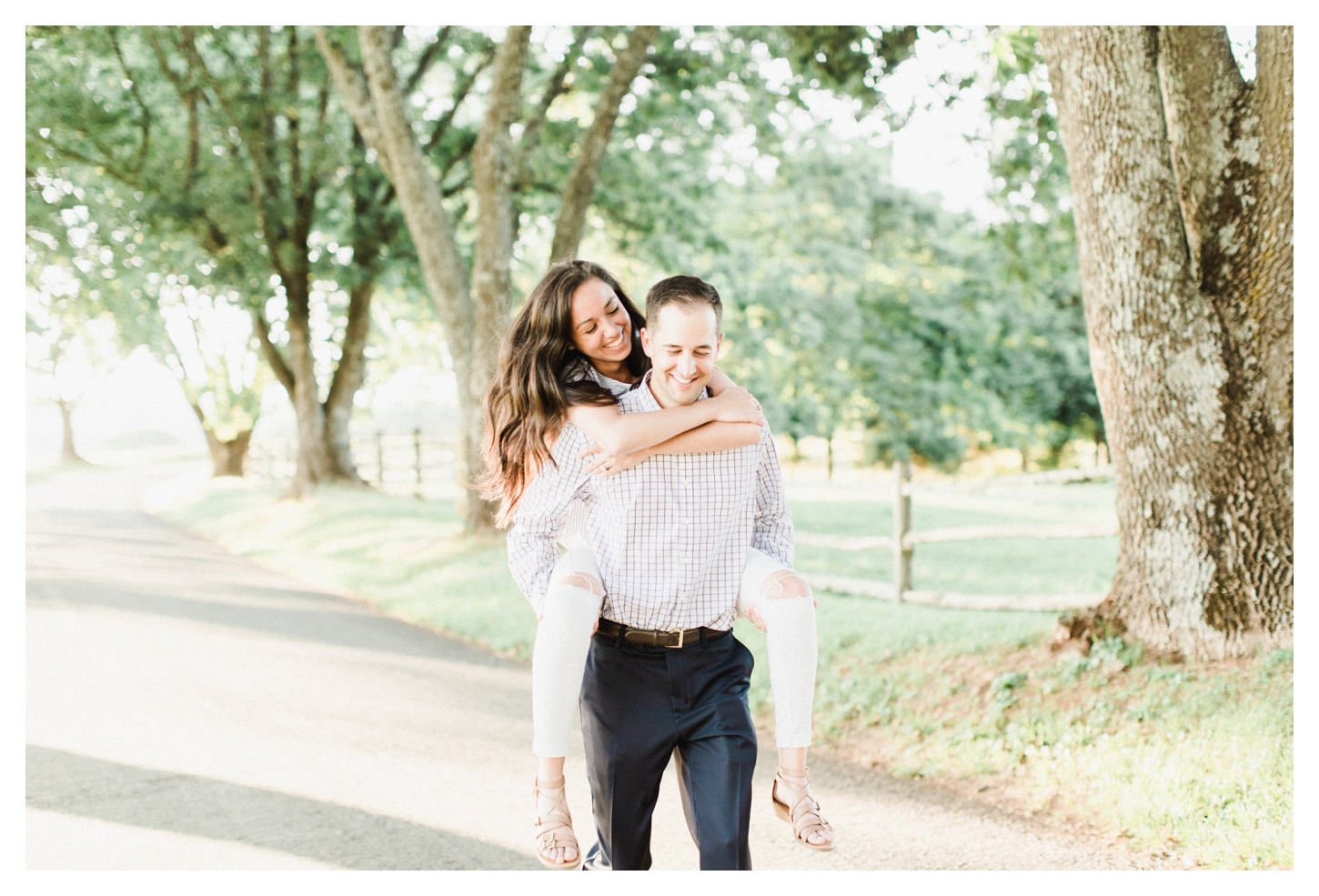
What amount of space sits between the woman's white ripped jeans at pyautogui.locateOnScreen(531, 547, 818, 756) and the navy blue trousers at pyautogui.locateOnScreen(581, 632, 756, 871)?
0.35 ft

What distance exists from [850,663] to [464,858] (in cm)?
304

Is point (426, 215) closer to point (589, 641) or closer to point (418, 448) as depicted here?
point (589, 641)

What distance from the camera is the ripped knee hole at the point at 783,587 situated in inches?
104

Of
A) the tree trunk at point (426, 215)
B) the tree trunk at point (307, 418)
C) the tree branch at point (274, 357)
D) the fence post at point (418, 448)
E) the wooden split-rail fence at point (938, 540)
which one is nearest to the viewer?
the wooden split-rail fence at point (938, 540)

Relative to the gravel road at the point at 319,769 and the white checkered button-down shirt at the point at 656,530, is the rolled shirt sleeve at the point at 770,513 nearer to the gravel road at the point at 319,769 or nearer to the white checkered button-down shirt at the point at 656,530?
the white checkered button-down shirt at the point at 656,530

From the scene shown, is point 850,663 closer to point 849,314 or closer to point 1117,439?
point 1117,439

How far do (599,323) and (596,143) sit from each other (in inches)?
346

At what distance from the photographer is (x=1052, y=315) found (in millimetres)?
24625

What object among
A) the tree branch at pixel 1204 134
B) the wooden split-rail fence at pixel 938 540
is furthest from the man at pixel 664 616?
the wooden split-rail fence at pixel 938 540

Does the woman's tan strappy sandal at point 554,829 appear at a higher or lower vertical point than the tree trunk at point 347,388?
lower

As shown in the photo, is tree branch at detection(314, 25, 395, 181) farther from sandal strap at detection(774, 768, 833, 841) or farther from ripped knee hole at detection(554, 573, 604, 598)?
sandal strap at detection(774, 768, 833, 841)

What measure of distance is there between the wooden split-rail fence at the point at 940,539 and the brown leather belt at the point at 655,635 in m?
4.87

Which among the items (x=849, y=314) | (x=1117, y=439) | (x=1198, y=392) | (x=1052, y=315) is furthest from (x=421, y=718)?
(x=1052, y=315)

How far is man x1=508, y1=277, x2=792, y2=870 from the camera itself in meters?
2.64
